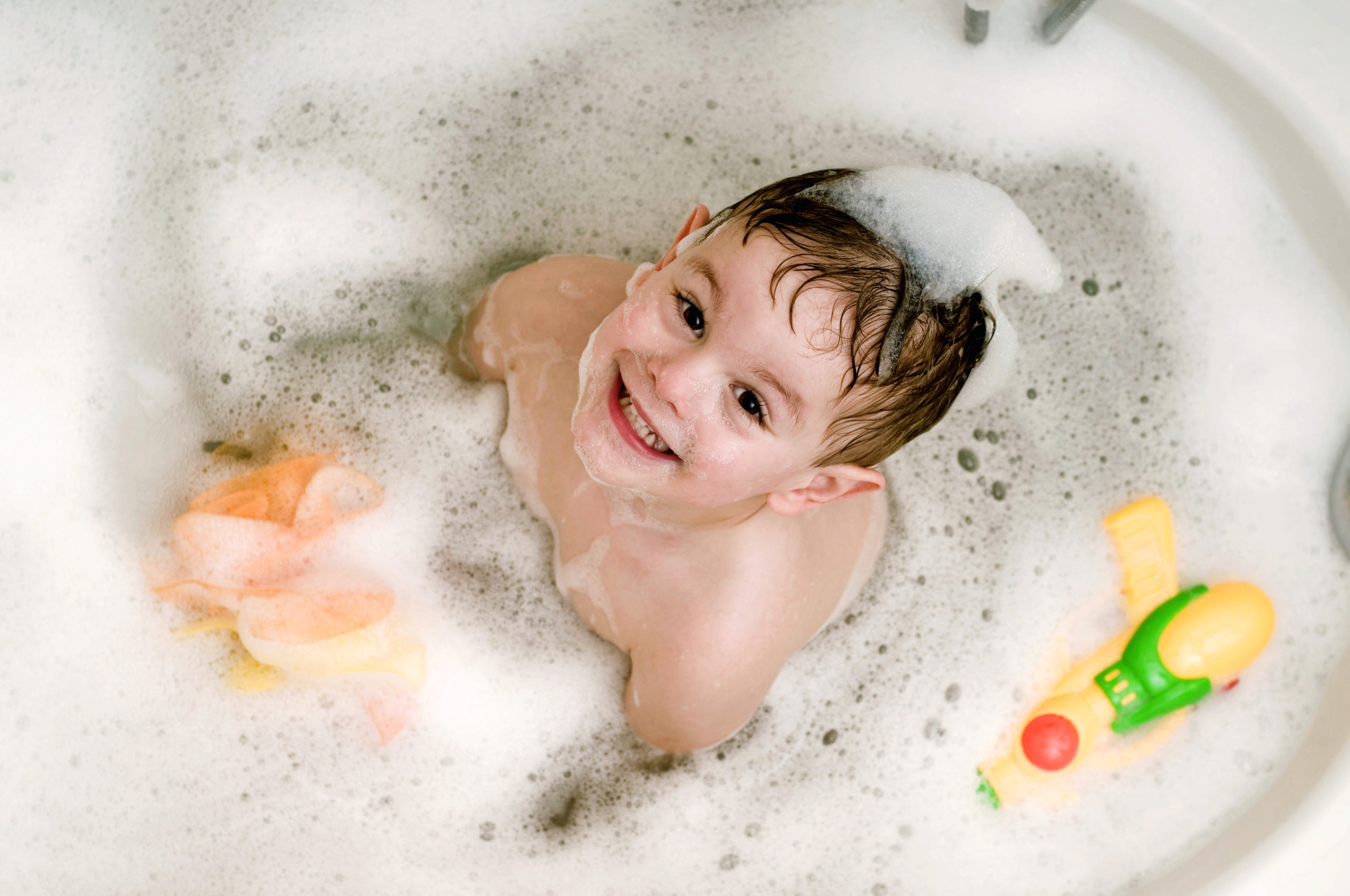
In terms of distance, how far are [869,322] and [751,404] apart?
11 centimetres

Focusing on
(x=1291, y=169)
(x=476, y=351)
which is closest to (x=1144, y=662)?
(x=1291, y=169)

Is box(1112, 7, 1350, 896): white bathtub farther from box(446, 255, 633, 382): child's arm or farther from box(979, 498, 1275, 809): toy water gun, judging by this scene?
box(446, 255, 633, 382): child's arm

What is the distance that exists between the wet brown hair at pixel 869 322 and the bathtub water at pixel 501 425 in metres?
0.36

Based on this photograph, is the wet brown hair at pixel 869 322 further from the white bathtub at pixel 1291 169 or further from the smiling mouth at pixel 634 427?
the white bathtub at pixel 1291 169

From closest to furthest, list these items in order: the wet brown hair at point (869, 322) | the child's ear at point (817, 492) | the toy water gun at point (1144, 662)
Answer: the wet brown hair at point (869, 322)
the child's ear at point (817, 492)
the toy water gun at point (1144, 662)

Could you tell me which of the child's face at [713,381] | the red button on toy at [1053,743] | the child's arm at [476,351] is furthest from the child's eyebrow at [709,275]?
the red button on toy at [1053,743]

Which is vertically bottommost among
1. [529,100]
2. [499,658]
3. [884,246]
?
[499,658]

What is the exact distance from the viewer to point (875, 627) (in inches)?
43.0

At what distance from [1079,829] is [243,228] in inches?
44.9

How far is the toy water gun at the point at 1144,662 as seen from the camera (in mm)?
975

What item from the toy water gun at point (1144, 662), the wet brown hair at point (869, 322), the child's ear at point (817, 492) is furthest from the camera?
the toy water gun at point (1144, 662)

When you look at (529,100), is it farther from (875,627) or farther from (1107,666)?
(1107,666)

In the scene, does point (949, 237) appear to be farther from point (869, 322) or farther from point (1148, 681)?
point (1148, 681)

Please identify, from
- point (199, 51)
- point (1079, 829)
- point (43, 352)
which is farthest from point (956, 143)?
point (43, 352)
